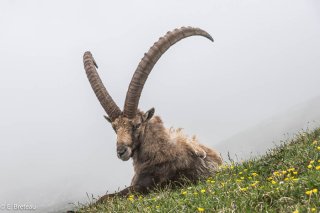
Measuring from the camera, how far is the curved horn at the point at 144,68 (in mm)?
12820

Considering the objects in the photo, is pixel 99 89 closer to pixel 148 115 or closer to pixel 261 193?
pixel 148 115

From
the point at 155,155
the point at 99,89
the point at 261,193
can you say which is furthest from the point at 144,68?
the point at 261,193

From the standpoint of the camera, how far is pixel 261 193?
6805mm

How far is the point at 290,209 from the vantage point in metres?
5.92

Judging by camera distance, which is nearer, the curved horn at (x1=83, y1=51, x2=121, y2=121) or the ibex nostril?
the ibex nostril

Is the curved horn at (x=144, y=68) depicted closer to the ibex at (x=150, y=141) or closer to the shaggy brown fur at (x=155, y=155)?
the ibex at (x=150, y=141)

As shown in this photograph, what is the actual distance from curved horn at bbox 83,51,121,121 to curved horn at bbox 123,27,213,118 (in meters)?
0.36

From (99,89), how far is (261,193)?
7675 millimetres

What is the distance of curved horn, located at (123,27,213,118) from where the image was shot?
12.8 metres

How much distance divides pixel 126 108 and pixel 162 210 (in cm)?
561

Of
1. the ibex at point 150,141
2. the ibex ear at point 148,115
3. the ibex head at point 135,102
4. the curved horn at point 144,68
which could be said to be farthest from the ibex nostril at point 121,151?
the ibex ear at point 148,115

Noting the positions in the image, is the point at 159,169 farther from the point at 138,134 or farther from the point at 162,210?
the point at 162,210

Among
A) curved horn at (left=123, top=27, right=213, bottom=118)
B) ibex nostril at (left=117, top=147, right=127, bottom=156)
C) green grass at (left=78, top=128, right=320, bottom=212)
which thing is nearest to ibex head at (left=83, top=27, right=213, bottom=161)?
curved horn at (left=123, top=27, right=213, bottom=118)

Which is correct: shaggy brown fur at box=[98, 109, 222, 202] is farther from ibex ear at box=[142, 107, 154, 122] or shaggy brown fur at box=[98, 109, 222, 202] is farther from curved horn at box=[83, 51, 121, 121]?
curved horn at box=[83, 51, 121, 121]
